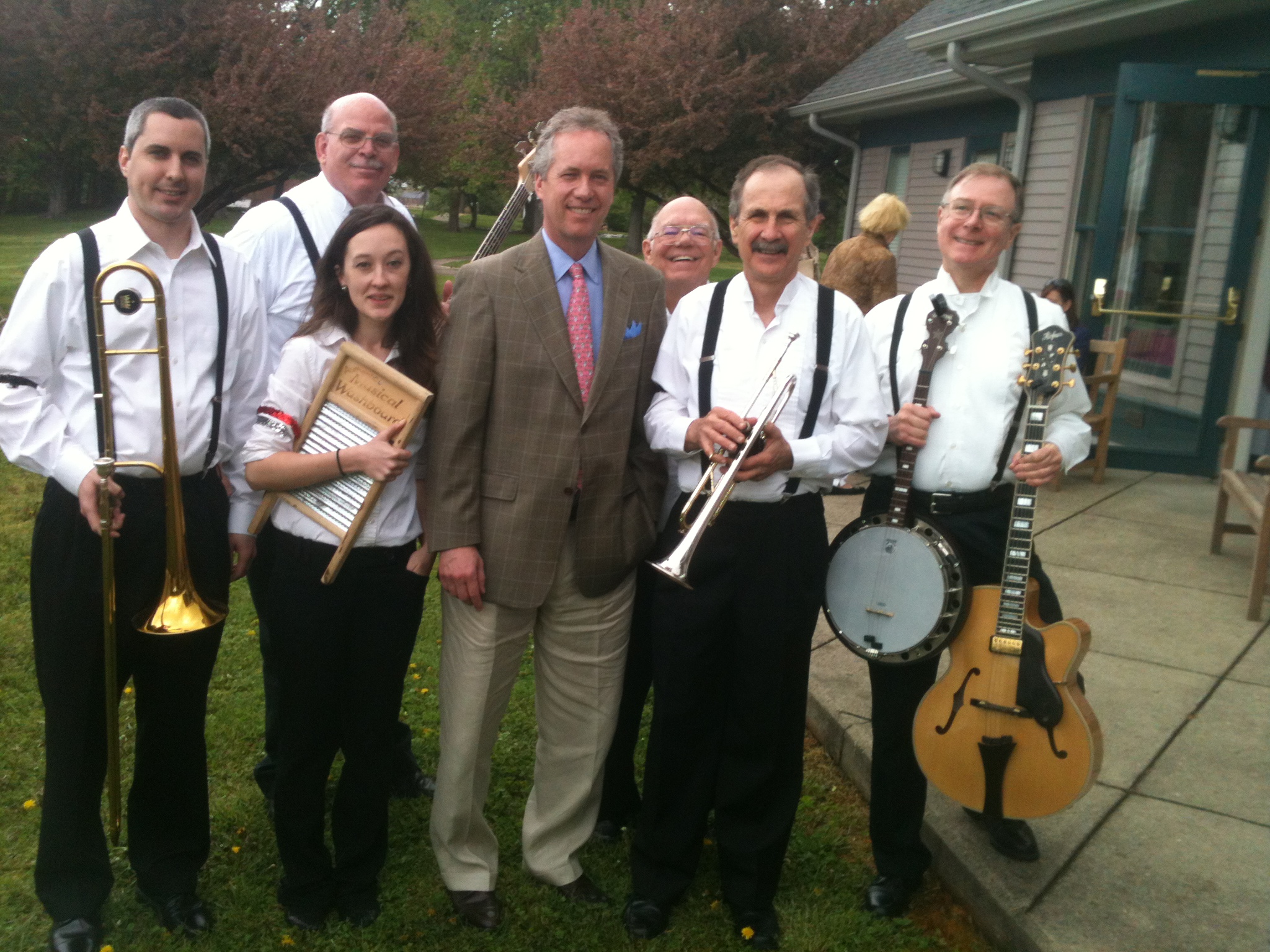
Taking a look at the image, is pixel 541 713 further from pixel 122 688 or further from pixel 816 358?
pixel 816 358

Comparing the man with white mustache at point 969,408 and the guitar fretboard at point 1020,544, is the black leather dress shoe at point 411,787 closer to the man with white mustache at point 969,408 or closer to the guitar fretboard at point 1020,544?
the man with white mustache at point 969,408

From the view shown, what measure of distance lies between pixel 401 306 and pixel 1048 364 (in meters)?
1.82

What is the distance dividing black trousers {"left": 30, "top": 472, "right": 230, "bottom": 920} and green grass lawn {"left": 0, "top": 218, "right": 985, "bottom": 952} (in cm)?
13

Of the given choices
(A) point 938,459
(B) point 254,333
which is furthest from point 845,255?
(B) point 254,333

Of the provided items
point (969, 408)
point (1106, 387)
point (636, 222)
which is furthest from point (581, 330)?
point (636, 222)

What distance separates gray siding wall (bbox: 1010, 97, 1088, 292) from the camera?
367 inches

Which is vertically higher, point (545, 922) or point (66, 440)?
point (66, 440)

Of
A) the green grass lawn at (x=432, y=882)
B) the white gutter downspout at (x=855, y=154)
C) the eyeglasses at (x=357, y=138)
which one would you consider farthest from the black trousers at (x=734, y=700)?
the white gutter downspout at (x=855, y=154)

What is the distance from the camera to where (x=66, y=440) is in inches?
113

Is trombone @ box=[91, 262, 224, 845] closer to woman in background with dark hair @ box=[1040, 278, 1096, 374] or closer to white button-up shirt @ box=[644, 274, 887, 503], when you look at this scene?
white button-up shirt @ box=[644, 274, 887, 503]

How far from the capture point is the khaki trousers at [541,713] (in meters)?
3.26

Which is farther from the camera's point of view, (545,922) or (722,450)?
(545,922)

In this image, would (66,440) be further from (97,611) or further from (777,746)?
(777,746)

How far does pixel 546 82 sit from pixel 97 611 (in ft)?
76.6
